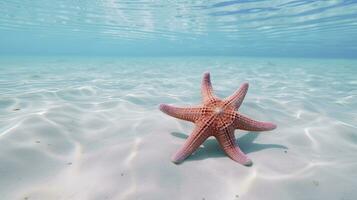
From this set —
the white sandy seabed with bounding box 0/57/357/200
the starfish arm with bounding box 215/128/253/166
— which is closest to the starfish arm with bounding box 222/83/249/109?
the starfish arm with bounding box 215/128/253/166

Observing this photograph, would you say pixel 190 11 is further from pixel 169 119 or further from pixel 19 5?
pixel 169 119

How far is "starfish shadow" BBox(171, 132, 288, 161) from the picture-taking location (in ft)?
10.6

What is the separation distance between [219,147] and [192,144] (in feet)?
1.96

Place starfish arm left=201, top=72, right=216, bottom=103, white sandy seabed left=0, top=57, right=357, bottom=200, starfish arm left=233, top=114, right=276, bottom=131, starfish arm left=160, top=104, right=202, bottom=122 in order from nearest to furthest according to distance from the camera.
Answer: white sandy seabed left=0, top=57, right=357, bottom=200 < starfish arm left=233, top=114, right=276, bottom=131 < starfish arm left=160, top=104, right=202, bottom=122 < starfish arm left=201, top=72, right=216, bottom=103

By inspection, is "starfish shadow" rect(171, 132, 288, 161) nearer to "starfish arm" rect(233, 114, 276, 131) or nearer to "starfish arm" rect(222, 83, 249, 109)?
"starfish arm" rect(233, 114, 276, 131)

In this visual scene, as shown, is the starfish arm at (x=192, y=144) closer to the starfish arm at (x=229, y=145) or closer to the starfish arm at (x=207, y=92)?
the starfish arm at (x=229, y=145)

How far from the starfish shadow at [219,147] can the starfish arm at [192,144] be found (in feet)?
0.51

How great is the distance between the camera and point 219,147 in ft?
11.3

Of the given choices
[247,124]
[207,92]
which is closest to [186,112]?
[207,92]

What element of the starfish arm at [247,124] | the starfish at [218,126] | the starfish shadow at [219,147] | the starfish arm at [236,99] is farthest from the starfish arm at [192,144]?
the starfish arm at [236,99]

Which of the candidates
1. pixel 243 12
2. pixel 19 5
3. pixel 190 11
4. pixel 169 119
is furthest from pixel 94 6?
pixel 169 119

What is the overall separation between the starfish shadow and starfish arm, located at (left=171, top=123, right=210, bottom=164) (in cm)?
15

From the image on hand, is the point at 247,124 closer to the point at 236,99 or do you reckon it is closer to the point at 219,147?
the point at 236,99

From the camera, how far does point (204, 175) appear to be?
280 centimetres
